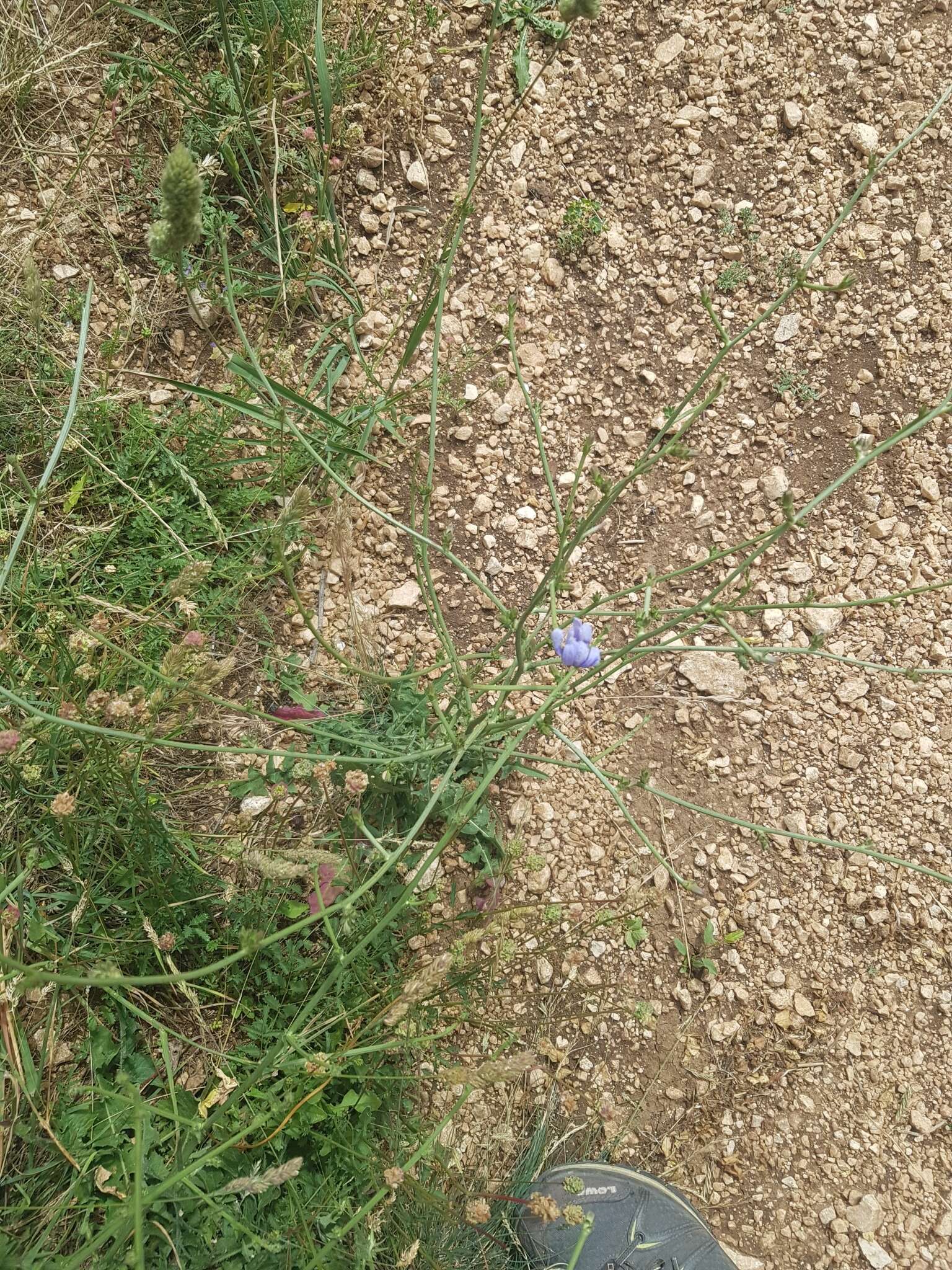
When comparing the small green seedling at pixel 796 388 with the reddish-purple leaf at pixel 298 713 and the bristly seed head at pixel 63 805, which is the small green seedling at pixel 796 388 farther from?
the bristly seed head at pixel 63 805

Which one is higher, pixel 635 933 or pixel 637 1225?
pixel 635 933

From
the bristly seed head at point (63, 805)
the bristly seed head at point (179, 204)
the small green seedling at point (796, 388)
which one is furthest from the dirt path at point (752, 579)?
the bristly seed head at point (179, 204)

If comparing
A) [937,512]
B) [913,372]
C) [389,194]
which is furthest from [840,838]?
[389,194]

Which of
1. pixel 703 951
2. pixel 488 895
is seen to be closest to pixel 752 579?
pixel 703 951

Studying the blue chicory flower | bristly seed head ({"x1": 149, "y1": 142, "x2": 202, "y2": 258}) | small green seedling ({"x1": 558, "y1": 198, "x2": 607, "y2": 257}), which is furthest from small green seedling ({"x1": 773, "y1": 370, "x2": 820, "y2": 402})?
bristly seed head ({"x1": 149, "y1": 142, "x2": 202, "y2": 258})

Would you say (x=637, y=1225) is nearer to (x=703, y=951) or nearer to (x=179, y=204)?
(x=703, y=951)

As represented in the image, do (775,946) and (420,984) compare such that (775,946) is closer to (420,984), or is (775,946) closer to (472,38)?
(420,984)
